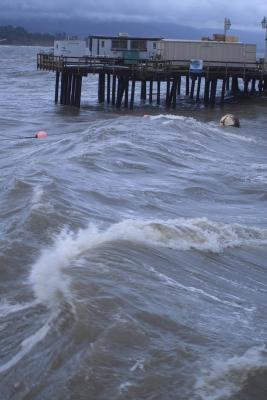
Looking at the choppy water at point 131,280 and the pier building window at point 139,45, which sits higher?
the pier building window at point 139,45

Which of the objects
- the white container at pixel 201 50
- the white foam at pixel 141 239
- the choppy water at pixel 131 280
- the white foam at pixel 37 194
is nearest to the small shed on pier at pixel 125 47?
the white container at pixel 201 50

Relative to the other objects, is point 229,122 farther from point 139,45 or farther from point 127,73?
point 139,45

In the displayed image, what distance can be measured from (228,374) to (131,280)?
96.8 inches

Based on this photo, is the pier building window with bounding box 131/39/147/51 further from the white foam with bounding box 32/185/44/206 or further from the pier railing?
the white foam with bounding box 32/185/44/206

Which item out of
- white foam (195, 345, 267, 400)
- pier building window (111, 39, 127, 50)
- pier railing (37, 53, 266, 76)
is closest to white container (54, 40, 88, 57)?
pier railing (37, 53, 266, 76)

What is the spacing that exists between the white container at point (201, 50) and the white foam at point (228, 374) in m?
38.6

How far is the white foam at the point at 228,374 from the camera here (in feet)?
20.2

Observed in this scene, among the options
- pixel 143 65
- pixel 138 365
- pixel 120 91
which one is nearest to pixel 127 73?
pixel 143 65

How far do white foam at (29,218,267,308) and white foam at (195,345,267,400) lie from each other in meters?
2.29

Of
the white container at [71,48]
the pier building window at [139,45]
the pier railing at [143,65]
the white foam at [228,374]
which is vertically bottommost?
the white foam at [228,374]

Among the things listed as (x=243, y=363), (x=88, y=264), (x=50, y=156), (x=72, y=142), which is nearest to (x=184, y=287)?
(x=88, y=264)

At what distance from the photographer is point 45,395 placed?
6012 millimetres

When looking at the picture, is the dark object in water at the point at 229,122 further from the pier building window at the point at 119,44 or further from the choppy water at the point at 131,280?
the pier building window at the point at 119,44

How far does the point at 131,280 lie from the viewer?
8.62 meters
